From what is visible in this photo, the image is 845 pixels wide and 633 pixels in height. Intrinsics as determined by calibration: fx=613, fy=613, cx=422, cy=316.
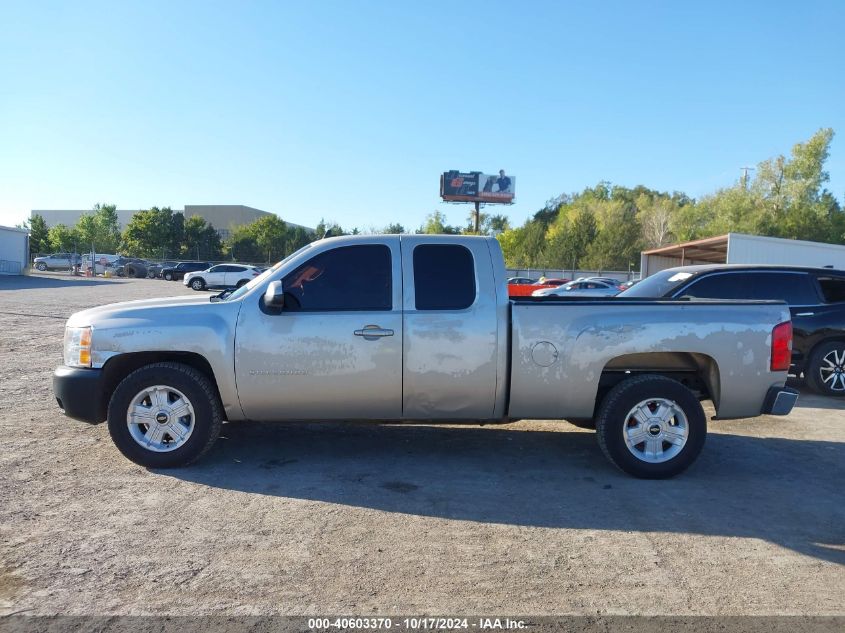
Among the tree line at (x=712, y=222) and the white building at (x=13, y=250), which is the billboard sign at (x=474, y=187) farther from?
the white building at (x=13, y=250)

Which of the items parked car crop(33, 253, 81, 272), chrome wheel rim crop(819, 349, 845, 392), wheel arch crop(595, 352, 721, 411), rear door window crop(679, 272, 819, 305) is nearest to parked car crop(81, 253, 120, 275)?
parked car crop(33, 253, 81, 272)

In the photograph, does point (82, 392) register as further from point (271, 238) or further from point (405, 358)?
point (271, 238)

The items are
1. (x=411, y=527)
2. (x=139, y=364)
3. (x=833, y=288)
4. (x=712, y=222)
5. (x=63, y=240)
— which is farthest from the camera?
(x=63, y=240)

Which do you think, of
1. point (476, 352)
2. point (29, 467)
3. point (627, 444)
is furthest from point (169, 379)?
point (627, 444)

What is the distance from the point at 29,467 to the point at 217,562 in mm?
2476

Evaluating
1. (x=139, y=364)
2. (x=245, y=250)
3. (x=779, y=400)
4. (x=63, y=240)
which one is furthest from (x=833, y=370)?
(x=63, y=240)

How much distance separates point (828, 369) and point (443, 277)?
21.2ft

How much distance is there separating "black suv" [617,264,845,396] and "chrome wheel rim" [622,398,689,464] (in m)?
3.54

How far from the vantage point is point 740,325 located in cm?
490

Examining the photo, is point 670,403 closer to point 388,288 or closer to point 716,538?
point 716,538

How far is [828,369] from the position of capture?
27.6 feet

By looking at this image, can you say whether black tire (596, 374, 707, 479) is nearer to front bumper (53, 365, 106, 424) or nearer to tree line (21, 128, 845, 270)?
front bumper (53, 365, 106, 424)

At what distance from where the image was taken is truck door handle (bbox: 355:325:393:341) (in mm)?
4820

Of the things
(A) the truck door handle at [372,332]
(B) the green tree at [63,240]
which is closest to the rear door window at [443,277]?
(A) the truck door handle at [372,332]
